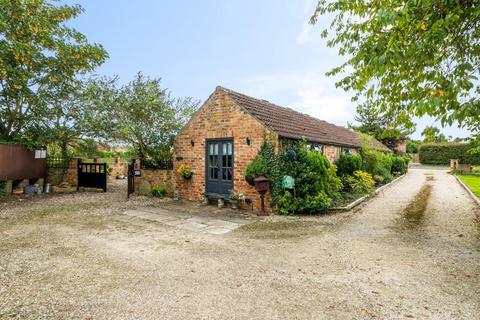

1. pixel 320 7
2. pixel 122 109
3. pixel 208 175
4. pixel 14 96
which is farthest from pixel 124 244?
pixel 14 96

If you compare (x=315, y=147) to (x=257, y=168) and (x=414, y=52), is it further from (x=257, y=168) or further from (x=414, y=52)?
(x=414, y=52)

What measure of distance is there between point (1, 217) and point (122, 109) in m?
6.35

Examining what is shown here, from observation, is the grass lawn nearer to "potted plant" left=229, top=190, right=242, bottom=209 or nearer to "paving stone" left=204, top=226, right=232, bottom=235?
"potted plant" left=229, top=190, right=242, bottom=209

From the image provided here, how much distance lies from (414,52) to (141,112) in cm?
1094

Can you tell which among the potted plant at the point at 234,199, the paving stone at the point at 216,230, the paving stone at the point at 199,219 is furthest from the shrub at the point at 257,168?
the paving stone at the point at 216,230

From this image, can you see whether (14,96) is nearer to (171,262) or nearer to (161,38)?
(161,38)

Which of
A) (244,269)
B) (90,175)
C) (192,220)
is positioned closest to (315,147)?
(192,220)

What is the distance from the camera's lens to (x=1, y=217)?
7898 millimetres

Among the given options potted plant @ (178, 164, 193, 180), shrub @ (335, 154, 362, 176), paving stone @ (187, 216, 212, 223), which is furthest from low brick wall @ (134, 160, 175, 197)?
shrub @ (335, 154, 362, 176)

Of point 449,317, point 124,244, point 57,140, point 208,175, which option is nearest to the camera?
point 449,317

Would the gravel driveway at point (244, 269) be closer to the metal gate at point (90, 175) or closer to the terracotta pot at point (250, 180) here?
the terracotta pot at point (250, 180)

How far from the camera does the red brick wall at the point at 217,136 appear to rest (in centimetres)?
902

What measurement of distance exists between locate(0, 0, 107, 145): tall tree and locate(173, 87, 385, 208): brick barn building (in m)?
6.51

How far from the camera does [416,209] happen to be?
9.30 metres
